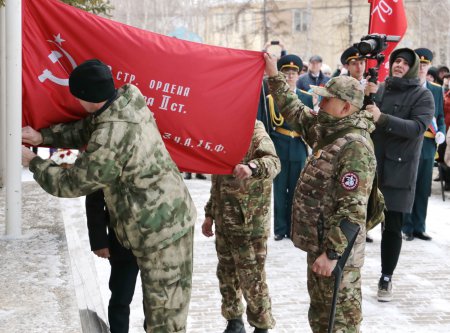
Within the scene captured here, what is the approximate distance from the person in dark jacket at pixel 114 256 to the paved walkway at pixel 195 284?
0.21m

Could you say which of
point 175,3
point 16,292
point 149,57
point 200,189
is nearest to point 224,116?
point 149,57

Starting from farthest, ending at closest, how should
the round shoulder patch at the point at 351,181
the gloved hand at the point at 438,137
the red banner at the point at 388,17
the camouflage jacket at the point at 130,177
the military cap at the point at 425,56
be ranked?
the gloved hand at the point at 438,137, the military cap at the point at 425,56, the red banner at the point at 388,17, the round shoulder patch at the point at 351,181, the camouflage jacket at the point at 130,177

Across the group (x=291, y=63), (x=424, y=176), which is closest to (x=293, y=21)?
(x=424, y=176)

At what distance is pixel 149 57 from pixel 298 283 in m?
3.06

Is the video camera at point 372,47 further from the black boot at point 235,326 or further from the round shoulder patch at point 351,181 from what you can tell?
the black boot at point 235,326

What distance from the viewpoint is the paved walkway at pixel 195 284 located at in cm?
346

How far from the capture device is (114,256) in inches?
150

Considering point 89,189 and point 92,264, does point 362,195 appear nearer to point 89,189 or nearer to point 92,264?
point 89,189

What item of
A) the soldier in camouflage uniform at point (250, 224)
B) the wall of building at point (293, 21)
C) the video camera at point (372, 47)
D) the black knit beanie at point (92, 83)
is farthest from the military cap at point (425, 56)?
the wall of building at point (293, 21)

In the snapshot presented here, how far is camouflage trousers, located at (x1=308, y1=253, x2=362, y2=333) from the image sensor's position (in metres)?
3.80

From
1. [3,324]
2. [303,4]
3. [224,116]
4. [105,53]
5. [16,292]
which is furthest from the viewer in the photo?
[303,4]

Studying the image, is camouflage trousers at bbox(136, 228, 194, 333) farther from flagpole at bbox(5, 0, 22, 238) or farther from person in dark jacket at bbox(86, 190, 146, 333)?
flagpole at bbox(5, 0, 22, 238)

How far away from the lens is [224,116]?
4.21 meters

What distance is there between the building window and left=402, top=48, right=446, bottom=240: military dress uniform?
43.9 meters
